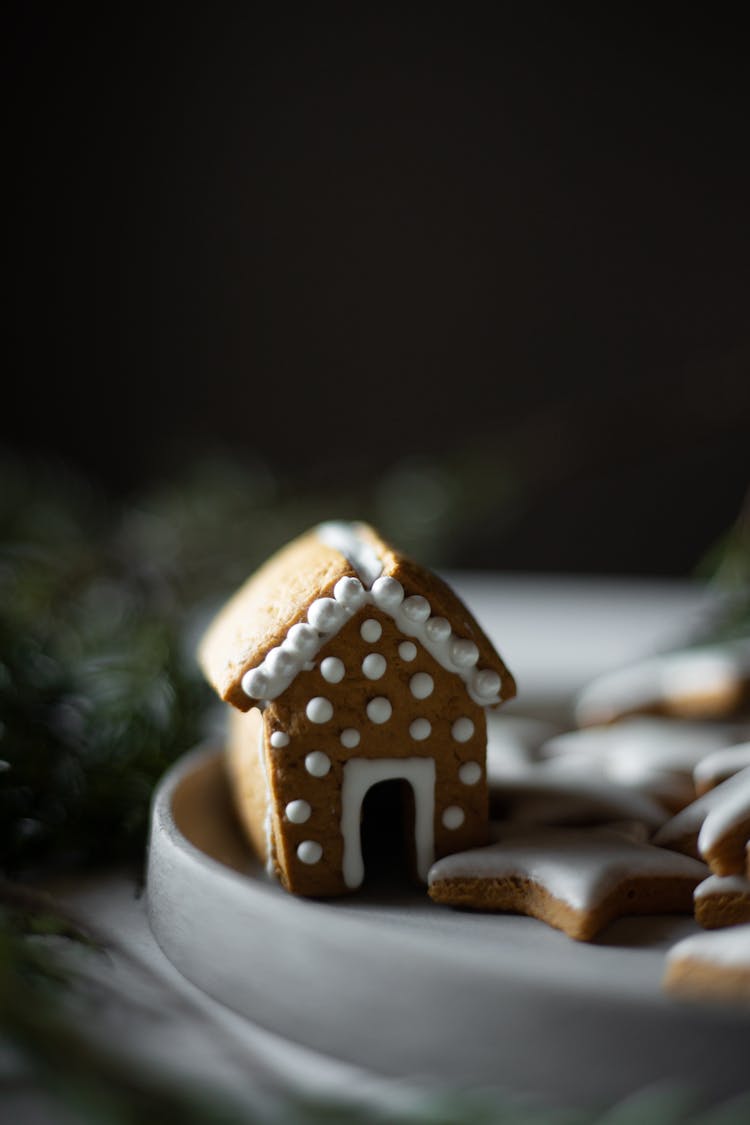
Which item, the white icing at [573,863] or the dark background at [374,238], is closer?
the white icing at [573,863]

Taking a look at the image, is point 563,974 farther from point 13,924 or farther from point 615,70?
point 615,70

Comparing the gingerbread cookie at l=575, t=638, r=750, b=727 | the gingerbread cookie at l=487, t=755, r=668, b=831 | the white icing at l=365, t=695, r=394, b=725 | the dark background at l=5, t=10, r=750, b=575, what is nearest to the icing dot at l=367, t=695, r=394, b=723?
the white icing at l=365, t=695, r=394, b=725

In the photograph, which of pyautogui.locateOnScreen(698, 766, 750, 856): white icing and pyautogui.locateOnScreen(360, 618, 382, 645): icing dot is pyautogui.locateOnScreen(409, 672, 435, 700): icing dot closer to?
pyautogui.locateOnScreen(360, 618, 382, 645): icing dot

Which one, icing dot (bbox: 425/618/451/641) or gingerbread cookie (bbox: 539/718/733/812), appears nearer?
icing dot (bbox: 425/618/451/641)

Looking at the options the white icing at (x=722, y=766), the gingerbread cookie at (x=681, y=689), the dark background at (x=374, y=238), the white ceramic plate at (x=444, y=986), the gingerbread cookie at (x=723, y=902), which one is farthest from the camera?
the dark background at (x=374, y=238)

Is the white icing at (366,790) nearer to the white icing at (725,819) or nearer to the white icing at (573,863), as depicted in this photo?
the white icing at (573,863)

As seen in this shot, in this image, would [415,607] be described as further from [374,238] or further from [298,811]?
[374,238]

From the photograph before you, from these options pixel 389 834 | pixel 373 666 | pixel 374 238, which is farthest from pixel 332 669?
pixel 374 238

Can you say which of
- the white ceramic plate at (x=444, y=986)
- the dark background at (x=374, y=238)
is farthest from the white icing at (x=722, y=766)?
the dark background at (x=374, y=238)
